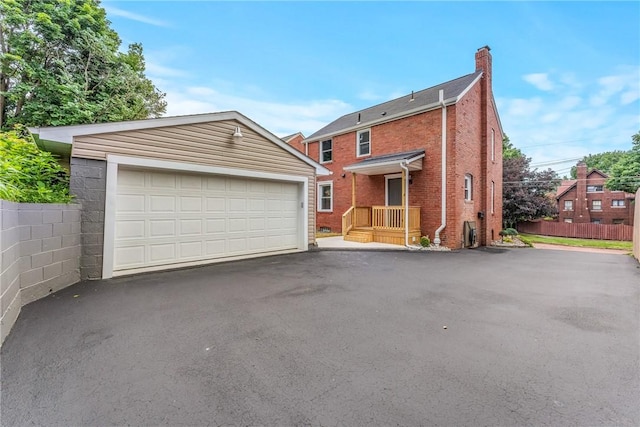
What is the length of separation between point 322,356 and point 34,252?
4452 mm

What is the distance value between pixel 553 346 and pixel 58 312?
5.86 meters

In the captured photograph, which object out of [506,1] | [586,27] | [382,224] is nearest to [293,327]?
[382,224]

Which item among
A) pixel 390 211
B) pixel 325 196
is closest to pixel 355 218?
pixel 390 211

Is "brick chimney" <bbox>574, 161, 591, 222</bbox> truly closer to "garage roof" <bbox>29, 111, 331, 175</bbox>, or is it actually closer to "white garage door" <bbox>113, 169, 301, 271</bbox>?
"white garage door" <bbox>113, 169, 301, 271</bbox>

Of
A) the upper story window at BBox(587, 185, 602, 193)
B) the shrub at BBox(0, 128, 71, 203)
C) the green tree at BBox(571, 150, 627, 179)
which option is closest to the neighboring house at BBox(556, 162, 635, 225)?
the upper story window at BBox(587, 185, 602, 193)

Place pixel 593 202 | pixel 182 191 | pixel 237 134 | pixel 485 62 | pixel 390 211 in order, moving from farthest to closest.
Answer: pixel 593 202, pixel 485 62, pixel 390 211, pixel 237 134, pixel 182 191

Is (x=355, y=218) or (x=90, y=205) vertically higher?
(x=90, y=205)

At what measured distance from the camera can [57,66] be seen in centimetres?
1187

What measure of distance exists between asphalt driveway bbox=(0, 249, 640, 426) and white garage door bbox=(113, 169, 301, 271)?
1147 millimetres

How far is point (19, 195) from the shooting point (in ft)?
12.5

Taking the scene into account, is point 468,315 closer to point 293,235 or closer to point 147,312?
point 147,312

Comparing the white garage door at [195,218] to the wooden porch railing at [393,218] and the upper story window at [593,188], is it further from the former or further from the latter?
the upper story window at [593,188]

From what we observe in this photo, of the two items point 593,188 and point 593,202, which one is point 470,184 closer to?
point 593,202

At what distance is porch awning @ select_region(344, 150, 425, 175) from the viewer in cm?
1029
